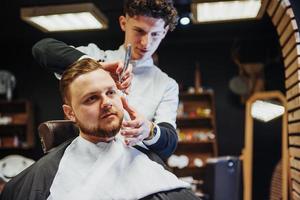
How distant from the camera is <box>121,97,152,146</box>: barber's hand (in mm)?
1324

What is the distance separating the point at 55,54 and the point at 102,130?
366mm

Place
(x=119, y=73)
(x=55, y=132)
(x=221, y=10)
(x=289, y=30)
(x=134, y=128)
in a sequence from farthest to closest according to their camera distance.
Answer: (x=221, y=10)
(x=289, y=30)
(x=55, y=132)
(x=119, y=73)
(x=134, y=128)

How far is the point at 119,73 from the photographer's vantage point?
4.71ft

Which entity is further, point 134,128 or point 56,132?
point 56,132

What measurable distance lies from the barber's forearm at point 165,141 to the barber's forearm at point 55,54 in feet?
Result: 1.48

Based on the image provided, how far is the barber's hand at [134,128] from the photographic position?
132 cm

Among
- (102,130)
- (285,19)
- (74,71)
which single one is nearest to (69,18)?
(74,71)

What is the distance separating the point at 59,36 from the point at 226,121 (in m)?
5.05

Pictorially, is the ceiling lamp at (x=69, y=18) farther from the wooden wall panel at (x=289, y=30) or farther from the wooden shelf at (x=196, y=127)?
the wooden shelf at (x=196, y=127)

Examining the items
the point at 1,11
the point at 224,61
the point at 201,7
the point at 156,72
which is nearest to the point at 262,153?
the point at 224,61

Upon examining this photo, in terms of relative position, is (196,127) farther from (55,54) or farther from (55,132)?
(55,54)

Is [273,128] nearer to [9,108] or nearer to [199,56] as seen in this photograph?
[199,56]

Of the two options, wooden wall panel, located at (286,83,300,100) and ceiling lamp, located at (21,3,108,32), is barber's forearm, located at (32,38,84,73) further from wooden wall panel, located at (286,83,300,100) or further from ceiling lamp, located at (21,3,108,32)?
wooden wall panel, located at (286,83,300,100)

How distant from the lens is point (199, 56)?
6199mm
